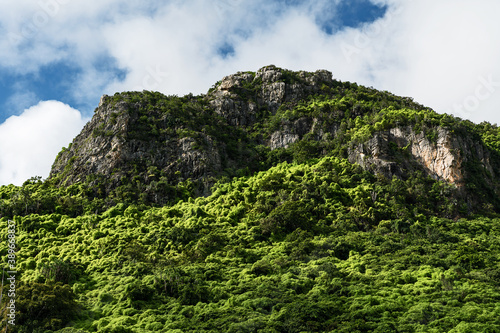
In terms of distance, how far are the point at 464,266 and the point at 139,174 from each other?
43581 millimetres

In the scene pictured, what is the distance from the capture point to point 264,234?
173 ft

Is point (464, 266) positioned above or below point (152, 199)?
below

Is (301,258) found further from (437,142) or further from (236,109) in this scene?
(236,109)

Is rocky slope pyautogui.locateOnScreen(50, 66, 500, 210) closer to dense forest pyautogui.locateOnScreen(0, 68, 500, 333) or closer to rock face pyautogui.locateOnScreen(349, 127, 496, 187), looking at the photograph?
rock face pyautogui.locateOnScreen(349, 127, 496, 187)

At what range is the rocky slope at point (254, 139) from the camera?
65.5m

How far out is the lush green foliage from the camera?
35000mm

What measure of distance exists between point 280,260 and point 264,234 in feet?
23.6

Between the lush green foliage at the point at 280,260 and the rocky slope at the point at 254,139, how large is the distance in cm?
503

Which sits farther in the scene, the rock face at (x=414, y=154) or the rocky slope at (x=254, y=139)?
the rocky slope at (x=254, y=139)

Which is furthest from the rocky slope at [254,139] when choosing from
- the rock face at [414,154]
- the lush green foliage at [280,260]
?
the lush green foliage at [280,260]

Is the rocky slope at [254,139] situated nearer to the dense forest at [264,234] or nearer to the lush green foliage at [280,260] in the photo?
the dense forest at [264,234]

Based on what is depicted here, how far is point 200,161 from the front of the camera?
69.3 metres

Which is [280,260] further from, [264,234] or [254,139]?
[254,139]

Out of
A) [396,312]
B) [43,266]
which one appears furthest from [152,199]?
[396,312]
